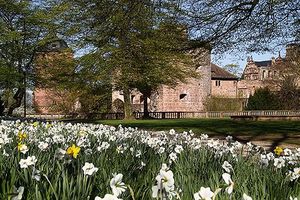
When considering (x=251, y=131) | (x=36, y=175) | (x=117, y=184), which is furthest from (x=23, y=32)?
(x=117, y=184)

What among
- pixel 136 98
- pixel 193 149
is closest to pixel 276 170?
pixel 193 149

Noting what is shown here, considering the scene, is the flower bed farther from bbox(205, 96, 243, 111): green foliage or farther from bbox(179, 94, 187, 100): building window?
bbox(179, 94, 187, 100): building window

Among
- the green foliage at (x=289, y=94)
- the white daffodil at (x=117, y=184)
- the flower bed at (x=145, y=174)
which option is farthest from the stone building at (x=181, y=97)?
the white daffodil at (x=117, y=184)

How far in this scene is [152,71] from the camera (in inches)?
1054

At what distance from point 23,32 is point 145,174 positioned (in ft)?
63.1

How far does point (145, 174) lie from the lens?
325 cm

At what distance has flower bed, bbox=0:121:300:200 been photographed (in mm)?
2236

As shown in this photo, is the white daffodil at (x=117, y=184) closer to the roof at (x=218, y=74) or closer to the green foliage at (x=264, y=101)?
the green foliage at (x=264, y=101)

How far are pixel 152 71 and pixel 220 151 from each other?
2254 centimetres

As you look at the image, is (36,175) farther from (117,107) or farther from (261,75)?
(261,75)

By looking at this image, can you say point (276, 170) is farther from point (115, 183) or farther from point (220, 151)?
point (115, 183)

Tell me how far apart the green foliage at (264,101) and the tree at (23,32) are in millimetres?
28129

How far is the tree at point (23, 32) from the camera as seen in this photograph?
68.8 feet

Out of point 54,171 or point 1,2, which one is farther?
point 1,2
